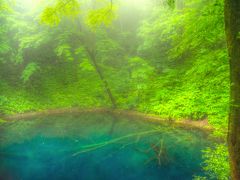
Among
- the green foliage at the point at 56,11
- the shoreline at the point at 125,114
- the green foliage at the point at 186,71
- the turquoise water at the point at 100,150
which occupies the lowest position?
the turquoise water at the point at 100,150

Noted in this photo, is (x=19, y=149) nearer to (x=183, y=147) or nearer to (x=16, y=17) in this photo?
(x=183, y=147)

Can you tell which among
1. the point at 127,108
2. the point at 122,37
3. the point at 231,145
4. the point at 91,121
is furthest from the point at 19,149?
Answer: the point at 122,37

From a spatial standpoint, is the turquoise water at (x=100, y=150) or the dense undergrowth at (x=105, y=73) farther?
the dense undergrowth at (x=105, y=73)

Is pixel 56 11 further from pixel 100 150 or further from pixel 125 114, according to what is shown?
pixel 125 114

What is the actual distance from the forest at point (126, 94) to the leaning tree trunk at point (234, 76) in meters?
0.02

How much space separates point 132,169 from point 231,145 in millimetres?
5908

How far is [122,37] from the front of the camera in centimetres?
2598

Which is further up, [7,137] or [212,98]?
[212,98]

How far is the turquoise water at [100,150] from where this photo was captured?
914 centimetres

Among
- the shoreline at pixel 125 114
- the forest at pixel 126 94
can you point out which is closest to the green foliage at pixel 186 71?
the forest at pixel 126 94

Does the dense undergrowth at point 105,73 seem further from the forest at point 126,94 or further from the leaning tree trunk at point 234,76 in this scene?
the leaning tree trunk at point 234,76

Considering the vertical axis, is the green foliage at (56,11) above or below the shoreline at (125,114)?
above

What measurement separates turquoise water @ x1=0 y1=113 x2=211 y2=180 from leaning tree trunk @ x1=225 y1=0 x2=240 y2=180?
472 cm

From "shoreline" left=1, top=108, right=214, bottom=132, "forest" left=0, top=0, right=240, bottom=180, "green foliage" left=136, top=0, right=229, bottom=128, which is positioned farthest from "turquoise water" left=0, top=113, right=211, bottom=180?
"green foliage" left=136, top=0, right=229, bottom=128
